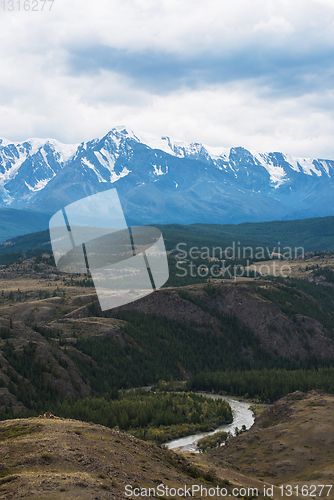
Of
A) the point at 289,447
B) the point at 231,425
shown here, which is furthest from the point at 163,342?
the point at 289,447

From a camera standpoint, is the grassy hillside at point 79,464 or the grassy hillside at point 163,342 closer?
the grassy hillside at point 79,464

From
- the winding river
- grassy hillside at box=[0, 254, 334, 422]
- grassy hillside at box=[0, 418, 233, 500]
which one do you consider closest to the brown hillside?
the winding river

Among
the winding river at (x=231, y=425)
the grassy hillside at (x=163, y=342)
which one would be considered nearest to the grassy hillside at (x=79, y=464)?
the winding river at (x=231, y=425)

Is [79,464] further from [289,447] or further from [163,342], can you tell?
[163,342]

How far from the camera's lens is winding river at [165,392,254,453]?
67069 millimetres

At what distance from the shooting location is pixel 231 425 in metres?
79.5

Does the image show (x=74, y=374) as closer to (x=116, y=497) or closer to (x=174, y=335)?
(x=174, y=335)

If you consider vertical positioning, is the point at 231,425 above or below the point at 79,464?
below

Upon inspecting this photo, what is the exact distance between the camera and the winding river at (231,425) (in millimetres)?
67069

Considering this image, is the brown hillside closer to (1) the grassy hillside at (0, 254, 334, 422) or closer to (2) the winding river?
(2) the winding river

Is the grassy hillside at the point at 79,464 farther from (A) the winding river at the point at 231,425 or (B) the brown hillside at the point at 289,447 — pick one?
(A) the winding river at the point at 231,425

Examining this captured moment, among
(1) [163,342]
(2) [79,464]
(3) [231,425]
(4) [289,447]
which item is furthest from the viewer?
(1) [163,342]

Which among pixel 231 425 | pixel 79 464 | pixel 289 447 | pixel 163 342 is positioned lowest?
pixel 231 425

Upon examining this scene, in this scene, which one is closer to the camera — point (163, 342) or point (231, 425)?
point (231, 425)
